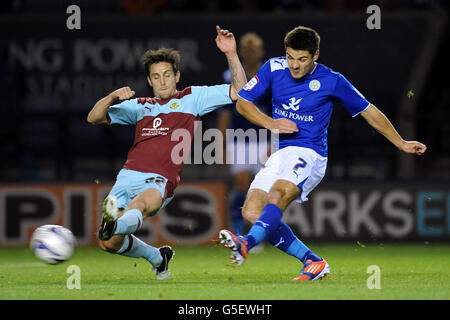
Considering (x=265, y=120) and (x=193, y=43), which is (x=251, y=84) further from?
(x=193, y=43)

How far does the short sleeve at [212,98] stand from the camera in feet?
24.8

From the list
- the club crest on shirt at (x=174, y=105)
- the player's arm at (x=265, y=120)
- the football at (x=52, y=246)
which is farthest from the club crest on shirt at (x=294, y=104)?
the football at (x=52, y=246)

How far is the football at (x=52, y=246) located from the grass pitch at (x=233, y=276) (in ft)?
0.66

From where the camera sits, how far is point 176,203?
11680 mm

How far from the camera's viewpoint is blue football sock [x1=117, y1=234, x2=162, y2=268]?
7176 millimetres

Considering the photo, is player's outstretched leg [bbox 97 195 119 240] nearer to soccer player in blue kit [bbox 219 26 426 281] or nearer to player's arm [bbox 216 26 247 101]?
soccer player in blue kit [bbox 219 26 426 281]

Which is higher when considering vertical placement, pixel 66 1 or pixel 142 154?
pixel 66 1

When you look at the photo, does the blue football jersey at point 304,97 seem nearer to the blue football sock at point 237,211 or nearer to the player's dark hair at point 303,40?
the player's dark hair at point 303,40

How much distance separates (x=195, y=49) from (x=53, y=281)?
7.62 m

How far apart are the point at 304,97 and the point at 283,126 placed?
0.47 meters

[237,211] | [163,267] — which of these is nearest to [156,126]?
[163,267]

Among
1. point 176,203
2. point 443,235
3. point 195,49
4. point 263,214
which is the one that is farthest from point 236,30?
point 263,214

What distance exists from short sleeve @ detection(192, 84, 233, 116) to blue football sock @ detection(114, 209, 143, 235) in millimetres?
1195

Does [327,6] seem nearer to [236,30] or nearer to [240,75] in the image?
[236,30]
